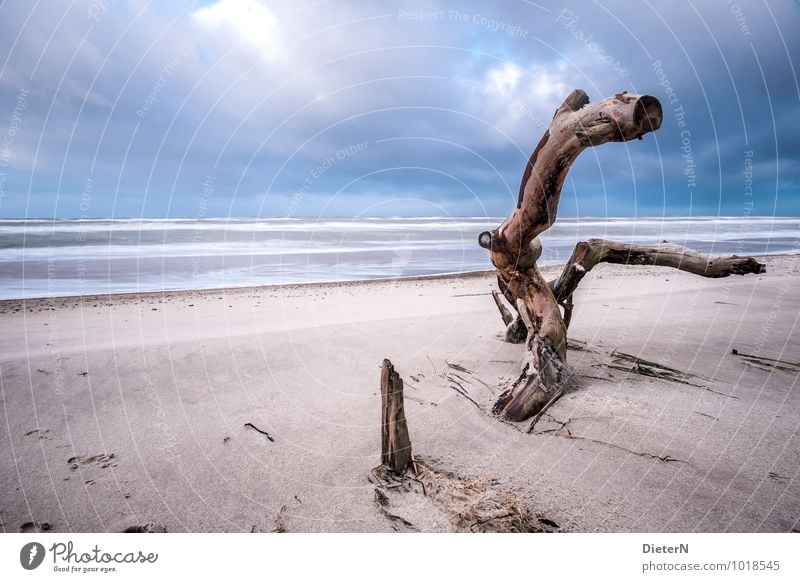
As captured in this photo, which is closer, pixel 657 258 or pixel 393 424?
pixel 393 424

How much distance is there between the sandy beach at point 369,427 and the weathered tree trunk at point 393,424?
21cm

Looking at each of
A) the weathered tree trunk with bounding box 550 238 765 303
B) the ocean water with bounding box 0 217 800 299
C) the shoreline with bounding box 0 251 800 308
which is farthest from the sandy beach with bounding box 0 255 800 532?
the ocean water with bounding box 0 217 800 299

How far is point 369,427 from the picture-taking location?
351 centimetres

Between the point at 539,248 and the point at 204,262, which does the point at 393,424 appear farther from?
the point at 204,262

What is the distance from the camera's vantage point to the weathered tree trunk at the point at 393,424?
2635mm

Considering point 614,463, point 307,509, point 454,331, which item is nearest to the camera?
point 307,509

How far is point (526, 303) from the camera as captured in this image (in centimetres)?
428

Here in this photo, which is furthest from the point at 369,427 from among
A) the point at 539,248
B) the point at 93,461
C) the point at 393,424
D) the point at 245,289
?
A: the point at 245,289

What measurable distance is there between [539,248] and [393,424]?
2.45m

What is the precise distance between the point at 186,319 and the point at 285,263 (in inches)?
330

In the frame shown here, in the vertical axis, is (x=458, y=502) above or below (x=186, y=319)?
below
